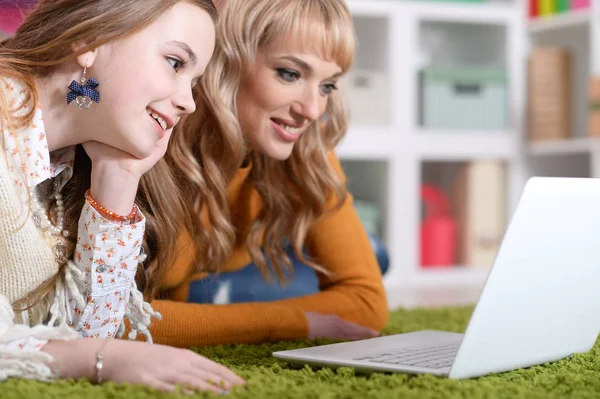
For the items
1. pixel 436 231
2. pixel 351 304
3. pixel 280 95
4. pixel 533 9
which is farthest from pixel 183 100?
pixel 533 9

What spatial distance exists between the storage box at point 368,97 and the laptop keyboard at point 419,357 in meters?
2.22

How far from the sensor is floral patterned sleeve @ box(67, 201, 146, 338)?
1.10 meters

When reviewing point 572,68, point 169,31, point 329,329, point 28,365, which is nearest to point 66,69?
point 169,31

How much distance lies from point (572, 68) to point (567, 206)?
2.78 meters

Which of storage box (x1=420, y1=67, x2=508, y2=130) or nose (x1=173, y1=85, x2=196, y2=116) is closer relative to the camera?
nose (x1=173, y1=85, x2=196, y2=116)

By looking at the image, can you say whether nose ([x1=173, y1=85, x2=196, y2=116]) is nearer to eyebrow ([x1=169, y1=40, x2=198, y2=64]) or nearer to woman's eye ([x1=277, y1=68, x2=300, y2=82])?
eyebrow ([x1=169, y1=40, x2=198, y2=64])

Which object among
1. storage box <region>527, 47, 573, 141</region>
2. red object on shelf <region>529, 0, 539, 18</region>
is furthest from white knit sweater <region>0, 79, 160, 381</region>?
red object on shelf <region>529, 0, 539, 18</region>

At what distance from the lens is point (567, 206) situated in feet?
2.98

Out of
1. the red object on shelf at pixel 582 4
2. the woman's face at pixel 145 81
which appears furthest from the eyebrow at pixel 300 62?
the red object on shelf at pixel 582 4

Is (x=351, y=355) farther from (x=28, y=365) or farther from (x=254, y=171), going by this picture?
(x=254, y=171)

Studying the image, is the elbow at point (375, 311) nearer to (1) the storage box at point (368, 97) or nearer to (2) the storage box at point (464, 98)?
(1) the storage box at point (368, 97)

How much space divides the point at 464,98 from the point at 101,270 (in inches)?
102

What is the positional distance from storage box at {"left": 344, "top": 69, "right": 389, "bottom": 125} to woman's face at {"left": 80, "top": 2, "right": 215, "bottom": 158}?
86.3 inches

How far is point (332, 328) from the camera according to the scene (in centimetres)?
145
